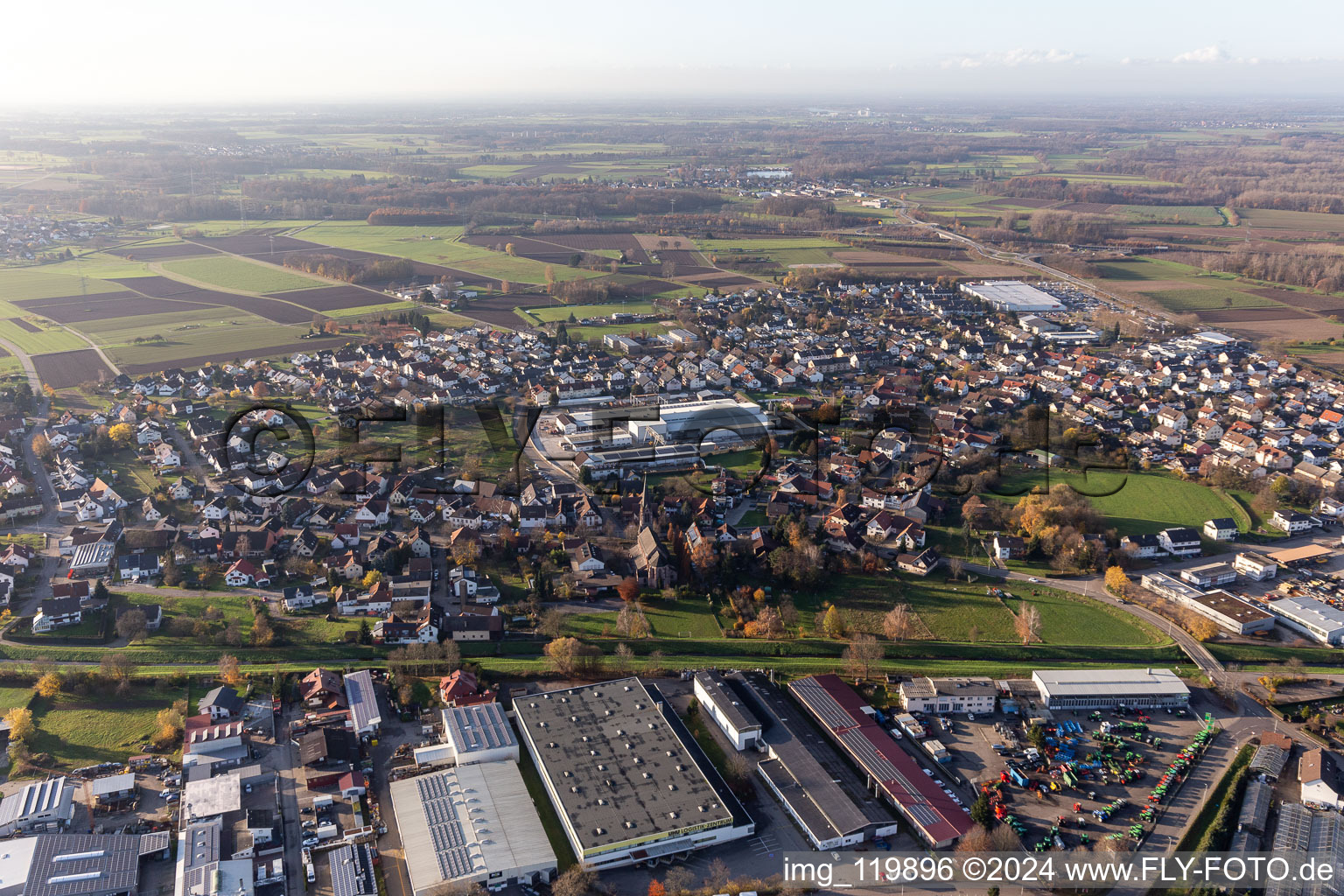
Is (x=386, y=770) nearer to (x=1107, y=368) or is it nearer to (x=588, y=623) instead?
(x=588, y=623)

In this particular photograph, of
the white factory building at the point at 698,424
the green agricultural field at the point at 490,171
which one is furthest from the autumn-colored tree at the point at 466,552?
the green agricultural field at the point at 490,171

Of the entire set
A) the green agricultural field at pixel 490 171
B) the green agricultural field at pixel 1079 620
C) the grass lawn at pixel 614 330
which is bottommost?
the green agricultural field at pixel 1079 620

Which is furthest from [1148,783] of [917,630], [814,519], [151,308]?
[151,308]

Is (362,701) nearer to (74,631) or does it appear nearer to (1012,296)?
(74,631)

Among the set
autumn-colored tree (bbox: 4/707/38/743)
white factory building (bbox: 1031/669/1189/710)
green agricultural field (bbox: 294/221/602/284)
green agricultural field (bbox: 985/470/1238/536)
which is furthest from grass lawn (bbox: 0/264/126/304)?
white factory building (bbox: 1031/669/1189/710)

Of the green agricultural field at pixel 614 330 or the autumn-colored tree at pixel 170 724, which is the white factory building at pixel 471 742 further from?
the green agricultural field at pixel 614 330

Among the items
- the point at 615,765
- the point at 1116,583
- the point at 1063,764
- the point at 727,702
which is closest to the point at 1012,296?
the point at 1116,583
